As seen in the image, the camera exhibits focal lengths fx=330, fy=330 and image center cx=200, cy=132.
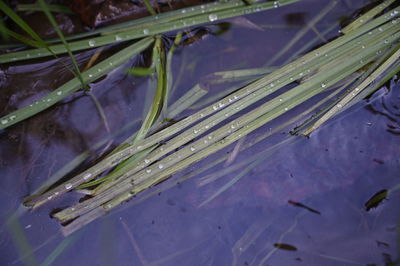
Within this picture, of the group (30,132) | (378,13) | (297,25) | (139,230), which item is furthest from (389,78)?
(30,132)

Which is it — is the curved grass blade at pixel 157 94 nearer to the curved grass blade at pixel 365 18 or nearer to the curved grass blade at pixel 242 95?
the curved grass blade at pixel 242 95

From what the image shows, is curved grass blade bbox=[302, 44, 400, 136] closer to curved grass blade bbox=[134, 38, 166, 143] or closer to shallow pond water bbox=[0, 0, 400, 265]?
shallow pond water bbox=[0, 0, 400, 265]

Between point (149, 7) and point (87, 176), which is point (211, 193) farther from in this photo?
point (149, 7)

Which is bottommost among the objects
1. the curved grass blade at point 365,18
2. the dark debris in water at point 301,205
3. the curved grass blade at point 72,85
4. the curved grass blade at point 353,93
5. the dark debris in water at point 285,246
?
the dark debris in water at point 285,246

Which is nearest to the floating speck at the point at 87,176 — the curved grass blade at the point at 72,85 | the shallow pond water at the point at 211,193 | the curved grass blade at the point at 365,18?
the shallow pond water at the point at 211,193

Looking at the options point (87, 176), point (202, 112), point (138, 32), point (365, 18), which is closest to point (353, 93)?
point (365, 18)

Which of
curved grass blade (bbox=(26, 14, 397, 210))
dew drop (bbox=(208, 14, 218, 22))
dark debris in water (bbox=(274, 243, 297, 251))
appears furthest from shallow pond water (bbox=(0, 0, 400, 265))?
dew drop (bbox=(208, 14, 218, 22))
